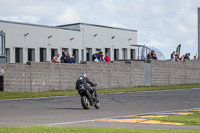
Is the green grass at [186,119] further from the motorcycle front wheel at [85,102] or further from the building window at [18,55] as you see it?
the building window at [18,55]

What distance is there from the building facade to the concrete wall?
15.0 meters

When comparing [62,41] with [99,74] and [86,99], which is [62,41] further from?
[86,99]

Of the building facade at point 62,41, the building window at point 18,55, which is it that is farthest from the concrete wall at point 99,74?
the building window at point 18,55

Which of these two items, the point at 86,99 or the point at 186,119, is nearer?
the point at 186,119

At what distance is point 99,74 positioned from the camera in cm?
3684

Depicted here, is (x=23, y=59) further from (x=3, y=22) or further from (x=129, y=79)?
(x=129, y=79)

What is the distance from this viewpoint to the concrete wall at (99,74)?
30.4 meters

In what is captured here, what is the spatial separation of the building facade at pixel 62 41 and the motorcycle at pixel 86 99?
30715 mm

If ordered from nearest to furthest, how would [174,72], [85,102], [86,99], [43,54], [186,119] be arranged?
[186,119] → [85,102] → [86,99] → [174,72] → [43,54]

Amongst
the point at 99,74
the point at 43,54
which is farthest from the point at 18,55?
the point at 99,74

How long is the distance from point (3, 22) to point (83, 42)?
1440cm

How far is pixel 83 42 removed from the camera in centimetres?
6197

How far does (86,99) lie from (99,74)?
1747 centimetres

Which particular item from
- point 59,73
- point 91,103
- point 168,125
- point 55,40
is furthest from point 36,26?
point 168,125
